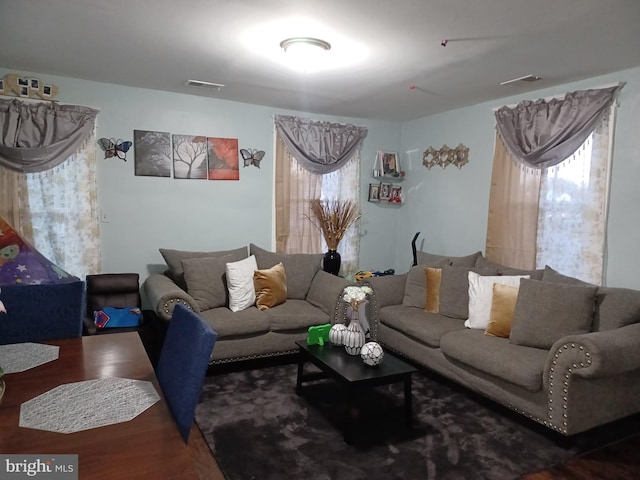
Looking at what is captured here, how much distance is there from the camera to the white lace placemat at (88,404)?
1274mm

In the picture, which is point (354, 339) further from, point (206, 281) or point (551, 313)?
point (206, 281)

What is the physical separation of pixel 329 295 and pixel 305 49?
2094 mm

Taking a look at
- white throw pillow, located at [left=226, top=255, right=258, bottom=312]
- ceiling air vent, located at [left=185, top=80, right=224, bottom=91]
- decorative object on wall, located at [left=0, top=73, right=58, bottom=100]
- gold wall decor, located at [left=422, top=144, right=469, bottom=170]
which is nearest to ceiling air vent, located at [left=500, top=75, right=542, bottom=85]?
gold wall decor, located at [left=422, top=144, right=469, bottom=170]

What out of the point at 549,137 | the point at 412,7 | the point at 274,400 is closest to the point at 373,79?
the point at 412,7

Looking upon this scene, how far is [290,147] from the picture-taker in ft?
15.6

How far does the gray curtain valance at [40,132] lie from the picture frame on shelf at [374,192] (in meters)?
3.04

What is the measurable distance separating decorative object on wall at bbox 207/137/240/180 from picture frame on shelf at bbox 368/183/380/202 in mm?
1647

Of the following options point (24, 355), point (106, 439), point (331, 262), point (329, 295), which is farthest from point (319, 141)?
point (106, 439)

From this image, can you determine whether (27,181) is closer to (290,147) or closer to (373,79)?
(290,147)

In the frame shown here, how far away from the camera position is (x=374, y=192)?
534cm

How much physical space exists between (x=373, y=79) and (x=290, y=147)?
1.43 metres

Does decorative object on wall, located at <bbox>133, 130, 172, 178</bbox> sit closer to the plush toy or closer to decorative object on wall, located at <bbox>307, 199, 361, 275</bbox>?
decorative object on wall, located at <bbox>307, 199, 361, 275</bbox>

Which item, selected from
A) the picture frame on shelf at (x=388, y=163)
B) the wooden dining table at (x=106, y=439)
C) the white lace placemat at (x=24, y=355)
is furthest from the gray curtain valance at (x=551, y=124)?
the white lace placemat at (x=24, y=355)

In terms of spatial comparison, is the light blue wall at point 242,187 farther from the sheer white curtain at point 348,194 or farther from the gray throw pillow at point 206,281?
the gray throw pillow at point 206,281
